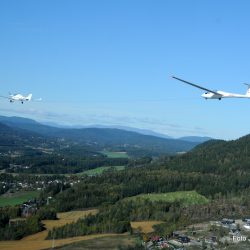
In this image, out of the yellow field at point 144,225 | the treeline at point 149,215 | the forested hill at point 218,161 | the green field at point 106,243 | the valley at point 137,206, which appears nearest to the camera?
the green field at point 106,243

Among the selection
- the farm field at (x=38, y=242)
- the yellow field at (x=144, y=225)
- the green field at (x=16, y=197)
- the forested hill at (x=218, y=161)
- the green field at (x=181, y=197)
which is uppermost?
the forested hill at (x=218, y=161)

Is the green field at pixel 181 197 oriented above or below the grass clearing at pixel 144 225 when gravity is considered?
above

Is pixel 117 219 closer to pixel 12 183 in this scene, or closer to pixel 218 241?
pixel 218 241

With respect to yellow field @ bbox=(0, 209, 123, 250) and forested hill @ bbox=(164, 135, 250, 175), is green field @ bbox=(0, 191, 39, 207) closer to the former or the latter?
yellow field @ bbox=(0, 209, 123, 250)

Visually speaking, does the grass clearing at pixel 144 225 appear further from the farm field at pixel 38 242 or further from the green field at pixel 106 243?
the farm field at pixel 38 242

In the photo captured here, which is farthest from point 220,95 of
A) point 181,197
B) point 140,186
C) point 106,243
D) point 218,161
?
point 218,161

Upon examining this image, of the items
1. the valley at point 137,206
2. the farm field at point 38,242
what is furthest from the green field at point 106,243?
the farm field at point 38,242

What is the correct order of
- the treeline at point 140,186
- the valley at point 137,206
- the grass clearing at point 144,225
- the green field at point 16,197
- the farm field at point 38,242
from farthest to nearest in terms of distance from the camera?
the green field at point 16,197 → the treeline at point 140,186 → the grass clearing at point 144,225 → the valley at point 137,206 → the farm field at point 38,242

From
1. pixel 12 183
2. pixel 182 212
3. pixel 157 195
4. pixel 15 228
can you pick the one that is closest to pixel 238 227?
pixel 182 212

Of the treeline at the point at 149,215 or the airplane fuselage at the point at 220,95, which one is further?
the treeline at the point at 149,215
